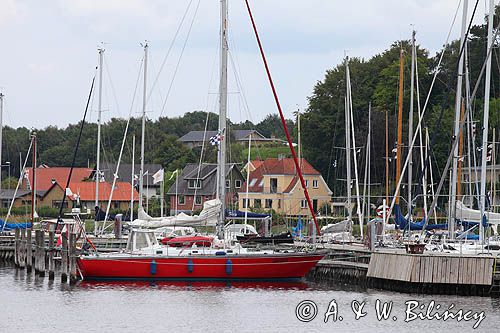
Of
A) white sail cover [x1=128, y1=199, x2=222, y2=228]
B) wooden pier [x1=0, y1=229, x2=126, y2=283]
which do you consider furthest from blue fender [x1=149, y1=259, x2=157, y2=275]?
white sail cover [x1=128, y1=199, x2=222, y2=228]

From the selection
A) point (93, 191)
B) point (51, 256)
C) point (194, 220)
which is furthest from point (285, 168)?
point (51, 256)

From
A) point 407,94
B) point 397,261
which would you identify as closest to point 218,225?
point 397,261

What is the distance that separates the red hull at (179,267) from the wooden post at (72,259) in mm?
371

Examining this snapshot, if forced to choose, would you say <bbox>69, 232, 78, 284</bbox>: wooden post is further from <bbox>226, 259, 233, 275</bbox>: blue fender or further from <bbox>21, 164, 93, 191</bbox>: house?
<bbox>21, 164, 93, 191</bbox>: house

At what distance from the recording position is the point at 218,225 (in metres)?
54.4

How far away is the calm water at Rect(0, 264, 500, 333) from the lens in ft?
134

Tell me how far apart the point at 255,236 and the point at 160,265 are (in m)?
6.58

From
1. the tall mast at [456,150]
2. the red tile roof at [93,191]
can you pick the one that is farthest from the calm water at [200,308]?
the red tile roof at [93,191]

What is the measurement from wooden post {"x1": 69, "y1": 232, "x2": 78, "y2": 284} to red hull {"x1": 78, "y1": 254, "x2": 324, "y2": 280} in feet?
1.22

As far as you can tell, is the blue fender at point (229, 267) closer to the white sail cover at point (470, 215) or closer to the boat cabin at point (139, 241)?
the boat cabin at point (139, 241)

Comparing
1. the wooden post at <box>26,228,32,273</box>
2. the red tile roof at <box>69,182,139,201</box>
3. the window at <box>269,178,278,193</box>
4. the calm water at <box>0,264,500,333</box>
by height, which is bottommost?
the calm water at <box>0,264,500,333</box>

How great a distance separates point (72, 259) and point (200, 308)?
9.80 m

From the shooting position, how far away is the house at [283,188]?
359 feet

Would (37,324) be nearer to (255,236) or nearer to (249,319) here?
(249,319)
